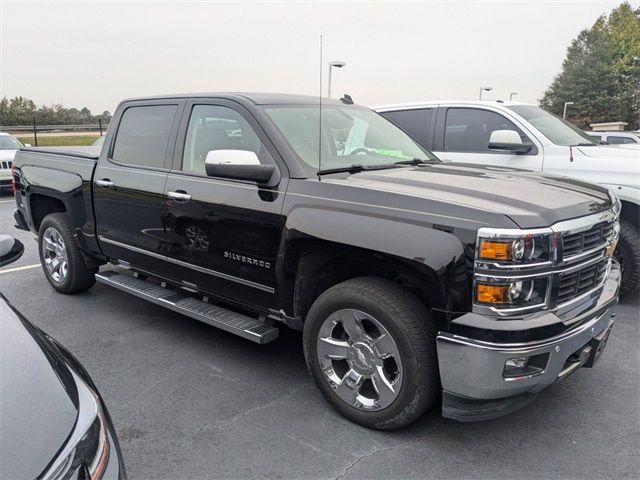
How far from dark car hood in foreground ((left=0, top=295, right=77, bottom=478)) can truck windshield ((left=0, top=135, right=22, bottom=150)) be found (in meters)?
13.1

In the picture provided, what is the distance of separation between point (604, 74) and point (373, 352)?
5753 centimetres

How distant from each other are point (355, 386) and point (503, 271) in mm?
1098

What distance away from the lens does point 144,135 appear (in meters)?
4.27

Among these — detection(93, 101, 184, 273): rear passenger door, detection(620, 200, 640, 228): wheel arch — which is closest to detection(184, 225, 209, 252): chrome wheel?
detection(93, 101, 184, 273): rear passenger door

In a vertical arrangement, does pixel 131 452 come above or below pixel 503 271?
below

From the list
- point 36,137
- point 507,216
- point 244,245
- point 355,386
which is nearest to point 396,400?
point 355,386

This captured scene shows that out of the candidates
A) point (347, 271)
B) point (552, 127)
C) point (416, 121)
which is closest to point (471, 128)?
point (416, 121)

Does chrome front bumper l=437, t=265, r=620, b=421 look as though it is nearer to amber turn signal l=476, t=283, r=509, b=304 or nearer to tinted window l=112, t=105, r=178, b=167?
amber turn signal l=476, t=283, r=509, b=304

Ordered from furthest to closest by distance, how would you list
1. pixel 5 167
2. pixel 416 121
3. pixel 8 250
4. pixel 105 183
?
1. pixel 5 167
2. pixel 416 121
3. pixel 105 183
4. pixel 8 250

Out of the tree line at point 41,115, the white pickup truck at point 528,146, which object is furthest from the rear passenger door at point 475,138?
the tree line at point 41,115

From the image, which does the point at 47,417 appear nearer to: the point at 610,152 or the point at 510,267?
the point at 510,267

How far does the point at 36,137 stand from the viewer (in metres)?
26.7

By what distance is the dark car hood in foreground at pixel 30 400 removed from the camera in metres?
1.39

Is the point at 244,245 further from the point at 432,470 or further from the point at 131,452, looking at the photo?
the point at 432,470
